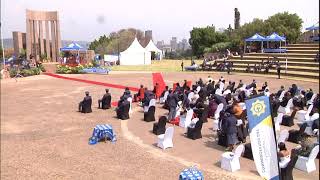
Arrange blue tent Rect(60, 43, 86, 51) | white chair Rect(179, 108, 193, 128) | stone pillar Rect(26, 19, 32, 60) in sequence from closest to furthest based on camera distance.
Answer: white chair Rect(179, 108, 193, 128)
blue tent Rect(60, 43, 86, 51)
stone pillar Rect(26, 19, 32, 60)

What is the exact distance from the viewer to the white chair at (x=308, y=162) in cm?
1159

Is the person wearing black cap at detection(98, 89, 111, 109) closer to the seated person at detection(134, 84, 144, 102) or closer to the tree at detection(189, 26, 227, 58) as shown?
the seated person at detection(134, 84, 144, 102)

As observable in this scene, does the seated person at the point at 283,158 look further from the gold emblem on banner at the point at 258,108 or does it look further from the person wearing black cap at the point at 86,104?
the person wearing black cap at the point at 86,104

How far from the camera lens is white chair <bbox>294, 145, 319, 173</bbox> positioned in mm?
11587

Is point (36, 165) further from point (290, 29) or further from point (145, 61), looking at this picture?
point (290, 29)

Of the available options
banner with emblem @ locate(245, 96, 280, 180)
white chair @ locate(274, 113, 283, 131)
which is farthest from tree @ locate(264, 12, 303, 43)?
banner with emblem @ locate(245, 96, 280, 180)

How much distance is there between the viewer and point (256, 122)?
19.8 feet

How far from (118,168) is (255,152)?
6151mm

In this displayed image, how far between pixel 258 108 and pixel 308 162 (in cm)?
658

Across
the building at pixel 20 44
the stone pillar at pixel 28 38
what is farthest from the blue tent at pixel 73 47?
the building at pixel 20 44

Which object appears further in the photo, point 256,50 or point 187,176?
point 256,50

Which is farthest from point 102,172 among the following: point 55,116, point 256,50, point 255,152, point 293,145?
point 256,50

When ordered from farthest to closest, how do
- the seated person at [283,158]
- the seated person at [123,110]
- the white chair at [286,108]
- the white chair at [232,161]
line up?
the white chair at [286,108], the seated person at [123,110], the white chair at [232,161], the seated person at [283,158]

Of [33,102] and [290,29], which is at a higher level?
[290,29]
